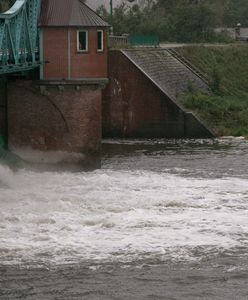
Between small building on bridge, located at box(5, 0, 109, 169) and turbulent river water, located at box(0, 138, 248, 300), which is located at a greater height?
small building on bridge, located at box(5, 0, 109, 169)

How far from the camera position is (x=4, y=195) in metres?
30.8

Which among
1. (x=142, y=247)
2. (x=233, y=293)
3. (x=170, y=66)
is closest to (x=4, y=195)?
(x=142, y=247)

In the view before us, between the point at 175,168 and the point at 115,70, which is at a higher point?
the point at 115,70

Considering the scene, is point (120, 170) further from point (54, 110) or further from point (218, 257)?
point (218, 257)

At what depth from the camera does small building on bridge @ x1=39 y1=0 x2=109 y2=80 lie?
38031 mm

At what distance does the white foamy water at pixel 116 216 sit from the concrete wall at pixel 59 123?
1.76 meters

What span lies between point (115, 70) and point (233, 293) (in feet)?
106

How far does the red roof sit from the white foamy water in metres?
6.60

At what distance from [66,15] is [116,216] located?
1355 cm

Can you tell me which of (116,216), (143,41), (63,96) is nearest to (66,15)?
(63,96)

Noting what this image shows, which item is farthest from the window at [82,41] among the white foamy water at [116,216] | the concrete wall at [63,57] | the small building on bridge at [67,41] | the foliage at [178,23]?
the foliage at [178,23]

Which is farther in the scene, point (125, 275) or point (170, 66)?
point (170, 66)

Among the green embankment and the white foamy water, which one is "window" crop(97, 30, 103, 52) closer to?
the white foamy water

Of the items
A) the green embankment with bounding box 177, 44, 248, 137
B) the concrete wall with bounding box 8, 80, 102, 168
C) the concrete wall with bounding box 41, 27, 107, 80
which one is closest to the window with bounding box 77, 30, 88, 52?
the concrete wall with bounding box 41, 27, 107, 80
